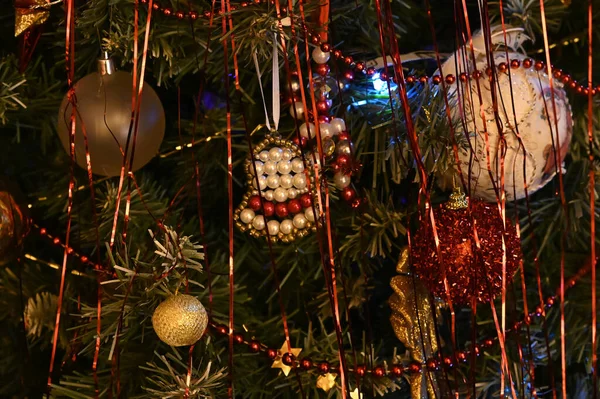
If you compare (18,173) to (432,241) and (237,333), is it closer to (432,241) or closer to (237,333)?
(237,333)

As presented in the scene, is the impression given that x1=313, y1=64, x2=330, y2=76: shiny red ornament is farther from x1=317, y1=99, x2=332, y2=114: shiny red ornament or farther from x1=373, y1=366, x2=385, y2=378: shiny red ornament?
x1=373, y1=366, x2=385, y2=378: shiny red ornament

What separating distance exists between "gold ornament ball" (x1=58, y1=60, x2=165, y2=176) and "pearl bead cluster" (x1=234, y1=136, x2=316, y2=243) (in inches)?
3.2

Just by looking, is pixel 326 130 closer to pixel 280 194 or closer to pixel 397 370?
pixel 280 194

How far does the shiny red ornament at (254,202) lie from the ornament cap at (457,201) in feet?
0.47

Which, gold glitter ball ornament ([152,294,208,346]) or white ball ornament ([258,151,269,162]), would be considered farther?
white ball ornament ([258,151,269,162])

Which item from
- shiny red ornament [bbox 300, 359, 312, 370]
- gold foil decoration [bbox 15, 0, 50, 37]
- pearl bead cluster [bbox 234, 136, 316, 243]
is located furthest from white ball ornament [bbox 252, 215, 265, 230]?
gold foil decoration [bbox 15, 0, 50, 37]

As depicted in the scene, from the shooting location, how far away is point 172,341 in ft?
1.41

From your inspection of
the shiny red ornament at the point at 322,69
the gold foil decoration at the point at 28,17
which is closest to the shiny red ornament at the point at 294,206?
the shiny red ornament at the point at 322,69

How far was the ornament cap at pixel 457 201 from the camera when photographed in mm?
512

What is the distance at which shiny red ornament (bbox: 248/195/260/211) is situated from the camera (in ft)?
1.80

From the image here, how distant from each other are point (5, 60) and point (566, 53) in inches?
19.4

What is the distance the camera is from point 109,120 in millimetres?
505

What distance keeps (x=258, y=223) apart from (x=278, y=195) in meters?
0.03

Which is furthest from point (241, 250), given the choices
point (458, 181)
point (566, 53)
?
point (566, 53)
